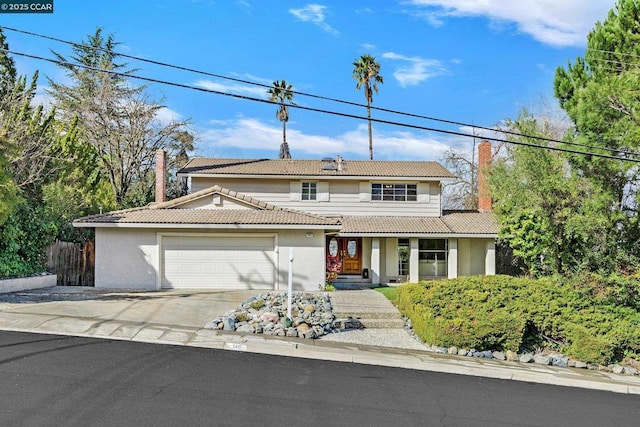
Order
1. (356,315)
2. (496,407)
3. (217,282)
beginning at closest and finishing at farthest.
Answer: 1. (496,407)
2. (356,315)
3. (217,282)

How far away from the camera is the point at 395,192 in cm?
2725

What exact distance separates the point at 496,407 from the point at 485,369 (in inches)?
111

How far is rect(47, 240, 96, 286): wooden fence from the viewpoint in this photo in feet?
67.9

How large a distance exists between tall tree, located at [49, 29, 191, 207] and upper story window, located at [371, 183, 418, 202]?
485 inches

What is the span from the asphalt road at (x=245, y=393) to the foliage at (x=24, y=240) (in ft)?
28.8

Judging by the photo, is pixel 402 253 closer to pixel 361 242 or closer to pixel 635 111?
pixel 361 242

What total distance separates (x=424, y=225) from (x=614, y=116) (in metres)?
12.4

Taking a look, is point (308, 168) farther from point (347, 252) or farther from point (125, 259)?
point (125, 259)

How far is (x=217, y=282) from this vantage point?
64.9ft

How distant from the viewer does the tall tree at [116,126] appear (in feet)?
94.9

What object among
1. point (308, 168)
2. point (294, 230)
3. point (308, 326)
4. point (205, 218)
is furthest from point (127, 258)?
point (308, 168)

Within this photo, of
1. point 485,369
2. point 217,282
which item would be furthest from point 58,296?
point 485,369

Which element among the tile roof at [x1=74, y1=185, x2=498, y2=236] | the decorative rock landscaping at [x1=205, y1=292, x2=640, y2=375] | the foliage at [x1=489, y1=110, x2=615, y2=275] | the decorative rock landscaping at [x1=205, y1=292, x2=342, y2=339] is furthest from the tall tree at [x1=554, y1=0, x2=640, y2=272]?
the tile roof at [x1=74, y1=185, x2=498, y2=236]

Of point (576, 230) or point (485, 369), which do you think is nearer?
point (485, 369)
